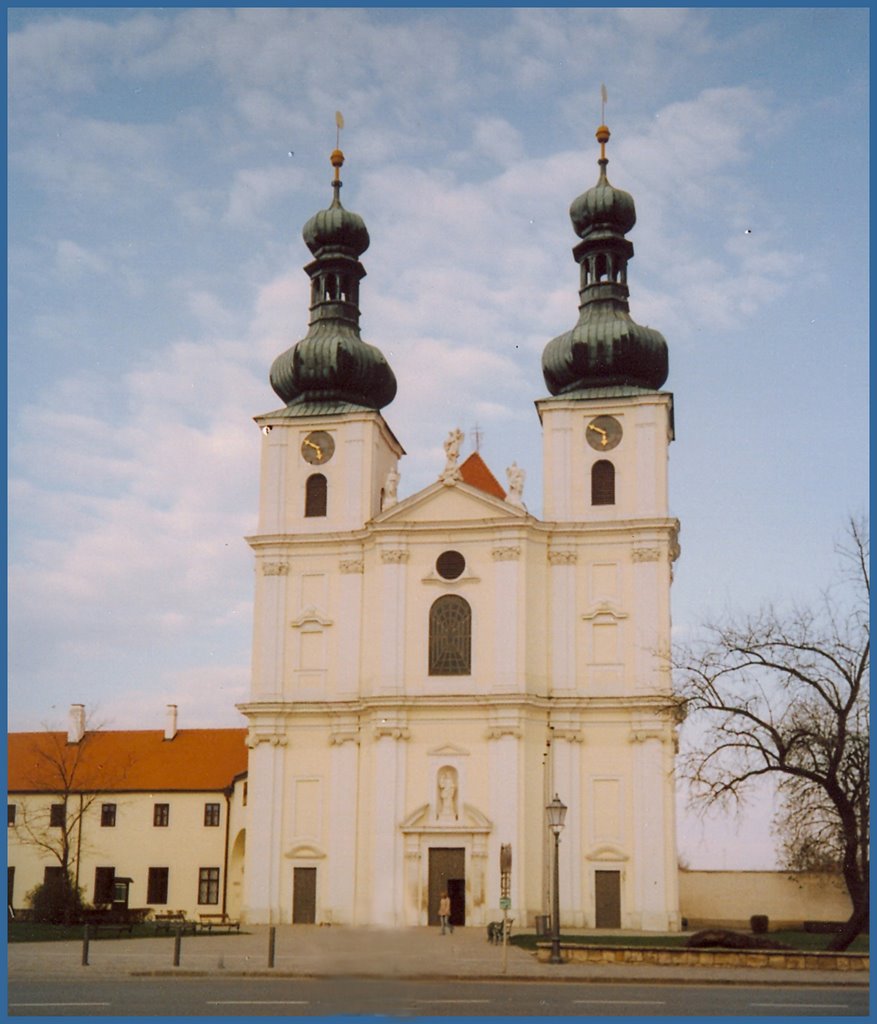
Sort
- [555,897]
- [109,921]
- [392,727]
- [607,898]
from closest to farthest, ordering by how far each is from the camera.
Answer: [555,897], [109,921], [607,898], [392,727]

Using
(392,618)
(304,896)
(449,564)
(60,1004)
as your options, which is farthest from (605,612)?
Answer: (60,1004)

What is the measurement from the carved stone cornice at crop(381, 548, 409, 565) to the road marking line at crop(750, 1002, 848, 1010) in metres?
28.8

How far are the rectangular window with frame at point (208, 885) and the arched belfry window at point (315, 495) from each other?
1520 cm

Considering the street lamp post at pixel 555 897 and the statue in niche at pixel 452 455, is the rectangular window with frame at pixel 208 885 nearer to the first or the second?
the statue in niche at pixel 452 455

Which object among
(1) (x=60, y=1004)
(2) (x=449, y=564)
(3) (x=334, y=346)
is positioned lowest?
(1) (x=60, y=1004)

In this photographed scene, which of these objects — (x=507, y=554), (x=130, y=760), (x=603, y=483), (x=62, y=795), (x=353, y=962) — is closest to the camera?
(x=353, y=962)

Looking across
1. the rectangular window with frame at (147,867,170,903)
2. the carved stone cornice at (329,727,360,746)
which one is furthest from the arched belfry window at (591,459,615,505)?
the rectangular window with frame at (147,867,170,903)

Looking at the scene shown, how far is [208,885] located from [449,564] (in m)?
17.0

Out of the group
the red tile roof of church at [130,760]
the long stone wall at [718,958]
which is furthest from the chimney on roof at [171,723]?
the long stone wall at [718,958]

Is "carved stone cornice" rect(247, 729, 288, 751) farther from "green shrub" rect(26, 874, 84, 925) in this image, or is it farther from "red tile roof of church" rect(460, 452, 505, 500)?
"red tile roof of church" rect(460, 452, 505, 500)

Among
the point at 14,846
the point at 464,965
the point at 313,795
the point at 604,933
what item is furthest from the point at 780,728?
the point at 14,846

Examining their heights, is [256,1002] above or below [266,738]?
below

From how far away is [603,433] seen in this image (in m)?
47.5

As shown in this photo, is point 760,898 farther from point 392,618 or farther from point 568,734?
point 392,618
